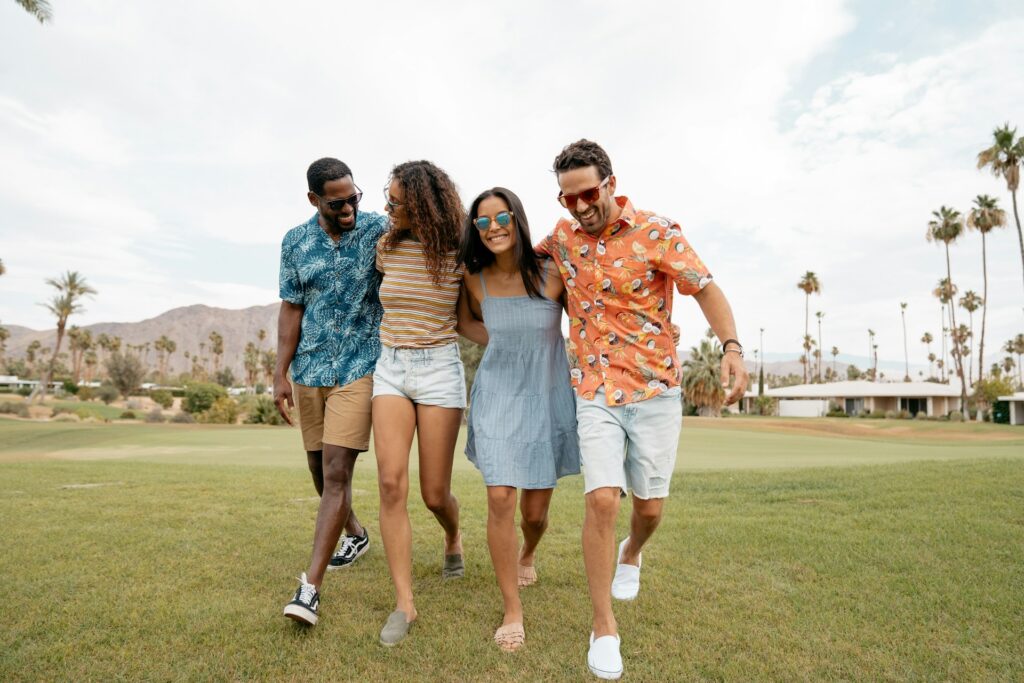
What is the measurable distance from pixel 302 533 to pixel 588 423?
333 centimetres

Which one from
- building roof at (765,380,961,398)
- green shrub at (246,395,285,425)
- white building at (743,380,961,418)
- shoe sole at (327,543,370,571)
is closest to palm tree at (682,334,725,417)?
white building at (743,380,961,418)

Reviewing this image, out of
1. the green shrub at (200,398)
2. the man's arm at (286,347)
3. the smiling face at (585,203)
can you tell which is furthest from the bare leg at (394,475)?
the green shrub at (200,398)

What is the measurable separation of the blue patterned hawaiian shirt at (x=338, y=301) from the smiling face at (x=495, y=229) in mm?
894

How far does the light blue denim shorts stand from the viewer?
Result: 3.71 meters

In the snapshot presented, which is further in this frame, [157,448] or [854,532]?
[157,448]

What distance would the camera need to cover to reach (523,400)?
13.2 ft

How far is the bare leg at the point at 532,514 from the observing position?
4.14 metres

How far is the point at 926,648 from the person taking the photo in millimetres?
3393

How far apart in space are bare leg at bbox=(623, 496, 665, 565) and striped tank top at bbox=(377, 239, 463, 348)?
1.54m

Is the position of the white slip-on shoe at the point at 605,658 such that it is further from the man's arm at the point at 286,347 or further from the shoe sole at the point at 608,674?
the man's arm at the point at 286,347

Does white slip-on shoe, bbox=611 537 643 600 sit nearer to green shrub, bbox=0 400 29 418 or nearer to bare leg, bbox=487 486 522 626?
bare leg, bbox=487 486 522 626

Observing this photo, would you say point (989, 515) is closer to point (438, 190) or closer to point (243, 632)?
point (438, 190)

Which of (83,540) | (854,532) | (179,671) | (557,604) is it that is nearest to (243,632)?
(179,671)

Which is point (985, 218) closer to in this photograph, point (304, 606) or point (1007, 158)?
point (1007, 158)
